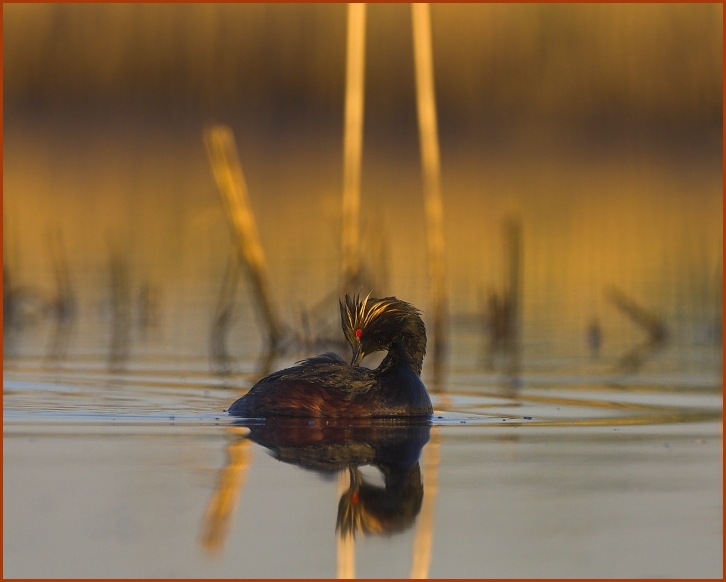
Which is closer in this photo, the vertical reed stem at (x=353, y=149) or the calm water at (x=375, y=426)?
the calm water at (x=375, y=426)

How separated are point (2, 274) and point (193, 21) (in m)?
26.8

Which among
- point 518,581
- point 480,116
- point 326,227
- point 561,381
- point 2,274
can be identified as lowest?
point 518,581

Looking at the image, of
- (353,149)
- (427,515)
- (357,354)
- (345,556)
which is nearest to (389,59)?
(353,149)

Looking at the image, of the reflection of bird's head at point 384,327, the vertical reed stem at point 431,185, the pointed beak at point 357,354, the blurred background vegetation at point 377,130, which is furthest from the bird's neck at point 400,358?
the blurred background vegetation at point 377,130

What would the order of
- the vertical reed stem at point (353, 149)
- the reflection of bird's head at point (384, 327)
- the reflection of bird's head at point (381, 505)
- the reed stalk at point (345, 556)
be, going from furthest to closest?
the vertical reed stem at point (353, 149) < the reflection of bird's head at point (384, 327) < the reflection of bird's head at point (381, 505) < the reed stalk at point (345, 556)

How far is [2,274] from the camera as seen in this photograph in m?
15.9

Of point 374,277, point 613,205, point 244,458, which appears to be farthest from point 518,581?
point 613,205

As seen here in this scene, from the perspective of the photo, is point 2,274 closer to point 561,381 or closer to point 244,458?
point 561,381

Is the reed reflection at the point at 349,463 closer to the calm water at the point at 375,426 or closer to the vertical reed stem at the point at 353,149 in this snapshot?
the calm water at the point at 375,426

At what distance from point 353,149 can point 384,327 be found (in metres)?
4.31

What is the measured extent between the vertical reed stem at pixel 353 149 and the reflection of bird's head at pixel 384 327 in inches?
136

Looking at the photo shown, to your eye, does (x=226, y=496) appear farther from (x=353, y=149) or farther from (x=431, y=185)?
(x=353, y=149)

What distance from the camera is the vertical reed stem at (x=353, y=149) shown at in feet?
49.2

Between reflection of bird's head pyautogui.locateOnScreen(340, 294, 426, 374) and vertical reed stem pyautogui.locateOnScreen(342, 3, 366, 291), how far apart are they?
346cm
